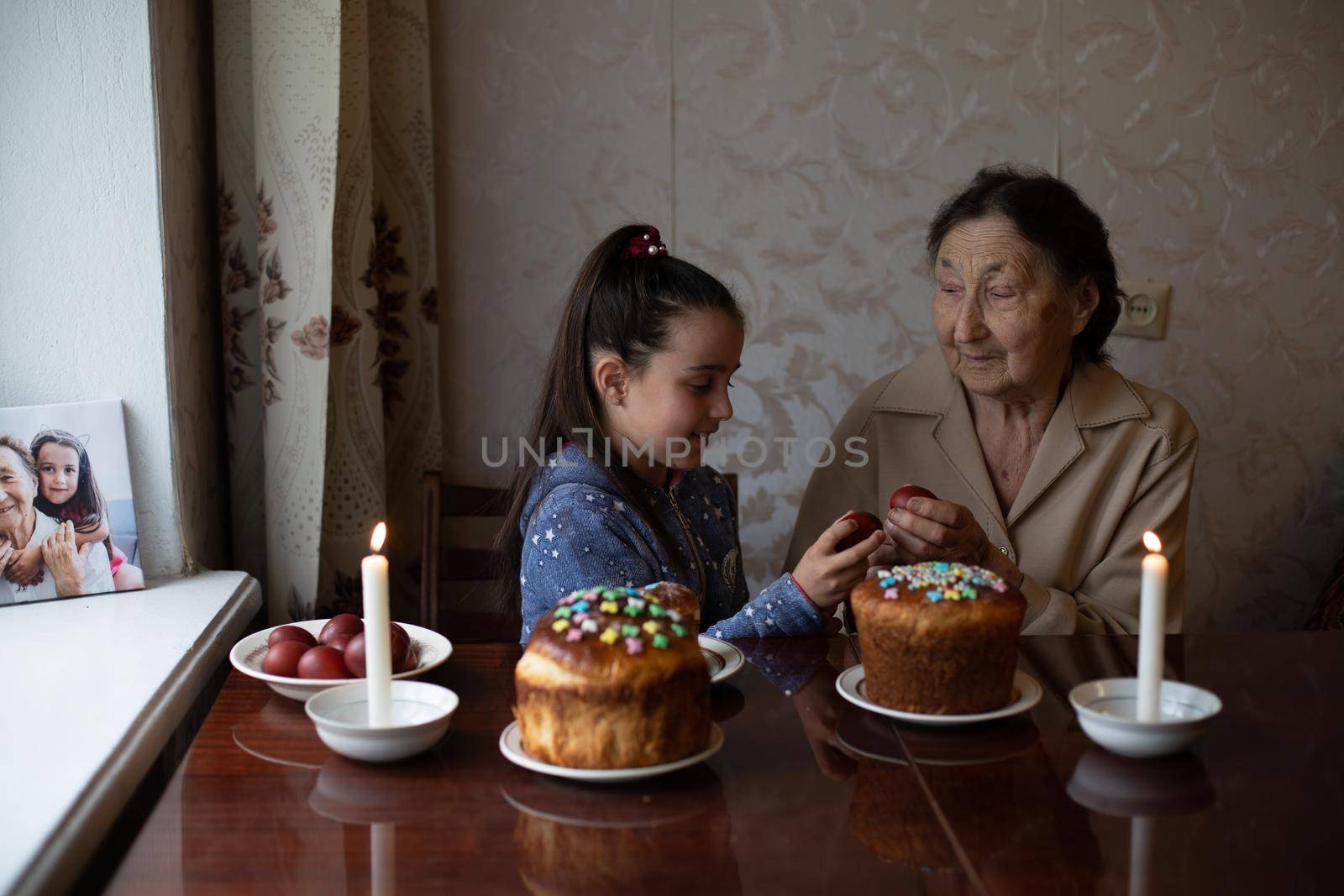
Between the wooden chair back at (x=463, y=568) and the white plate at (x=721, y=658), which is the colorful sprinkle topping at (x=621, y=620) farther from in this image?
the wooden chair back at (x=463, y=568)

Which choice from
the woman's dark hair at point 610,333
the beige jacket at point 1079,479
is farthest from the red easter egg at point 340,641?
the beige jacket at point 1079,479

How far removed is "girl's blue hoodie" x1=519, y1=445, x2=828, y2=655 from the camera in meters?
1.60

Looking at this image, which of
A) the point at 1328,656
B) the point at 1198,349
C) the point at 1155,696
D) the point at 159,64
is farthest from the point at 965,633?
the point at 1198,349

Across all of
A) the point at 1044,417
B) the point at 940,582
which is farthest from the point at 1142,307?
the point at 940,582

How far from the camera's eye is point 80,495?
5.74ft

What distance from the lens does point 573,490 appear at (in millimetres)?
1711

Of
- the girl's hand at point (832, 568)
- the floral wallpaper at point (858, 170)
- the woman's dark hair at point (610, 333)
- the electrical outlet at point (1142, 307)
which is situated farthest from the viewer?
the electrical outlet at point (1142, 307)

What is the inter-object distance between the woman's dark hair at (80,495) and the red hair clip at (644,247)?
87 cm

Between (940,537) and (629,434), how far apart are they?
49cm

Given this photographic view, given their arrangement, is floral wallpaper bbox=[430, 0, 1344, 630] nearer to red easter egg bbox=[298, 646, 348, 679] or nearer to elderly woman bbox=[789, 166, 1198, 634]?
elderly woman bbox=[789, 166, 1198, 634]

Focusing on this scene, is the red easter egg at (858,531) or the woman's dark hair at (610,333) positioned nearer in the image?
the red easter egg at (858,531)

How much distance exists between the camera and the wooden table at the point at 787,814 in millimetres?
911

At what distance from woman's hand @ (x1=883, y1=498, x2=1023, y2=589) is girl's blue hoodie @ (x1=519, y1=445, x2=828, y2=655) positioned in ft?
0.77

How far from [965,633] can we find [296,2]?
5.25ft
